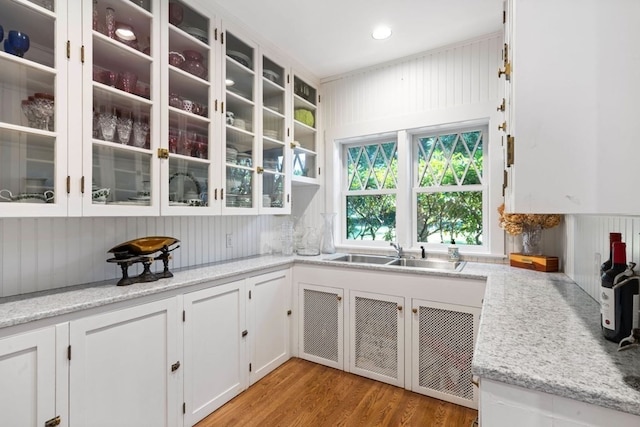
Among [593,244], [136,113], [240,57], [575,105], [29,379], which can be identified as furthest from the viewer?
[240,57]

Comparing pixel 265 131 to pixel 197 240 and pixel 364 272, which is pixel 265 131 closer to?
pixel 197 240

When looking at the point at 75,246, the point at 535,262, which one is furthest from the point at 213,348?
the point at 535,262

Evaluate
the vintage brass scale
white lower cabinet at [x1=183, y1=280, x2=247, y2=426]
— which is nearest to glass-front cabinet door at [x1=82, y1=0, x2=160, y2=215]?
the vintage brass scale

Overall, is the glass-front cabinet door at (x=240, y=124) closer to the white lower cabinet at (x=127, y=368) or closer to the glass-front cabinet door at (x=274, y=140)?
the glass-front cabinet door at (x=274, y=140)

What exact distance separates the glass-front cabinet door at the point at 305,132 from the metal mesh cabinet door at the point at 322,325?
1096 mm

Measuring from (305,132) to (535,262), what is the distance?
7.40ft

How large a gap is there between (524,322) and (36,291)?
2.21 metres

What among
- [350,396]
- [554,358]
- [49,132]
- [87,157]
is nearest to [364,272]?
[350,396]

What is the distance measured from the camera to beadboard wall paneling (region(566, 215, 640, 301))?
43.8 inches

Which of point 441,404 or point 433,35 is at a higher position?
point 433,35

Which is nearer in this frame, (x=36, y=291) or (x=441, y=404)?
(x=36, y=291)

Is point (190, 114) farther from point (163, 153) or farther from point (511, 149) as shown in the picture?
point (511, 149)

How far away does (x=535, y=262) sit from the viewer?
6.88ft

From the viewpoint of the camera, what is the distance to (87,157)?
1460 millimetres
